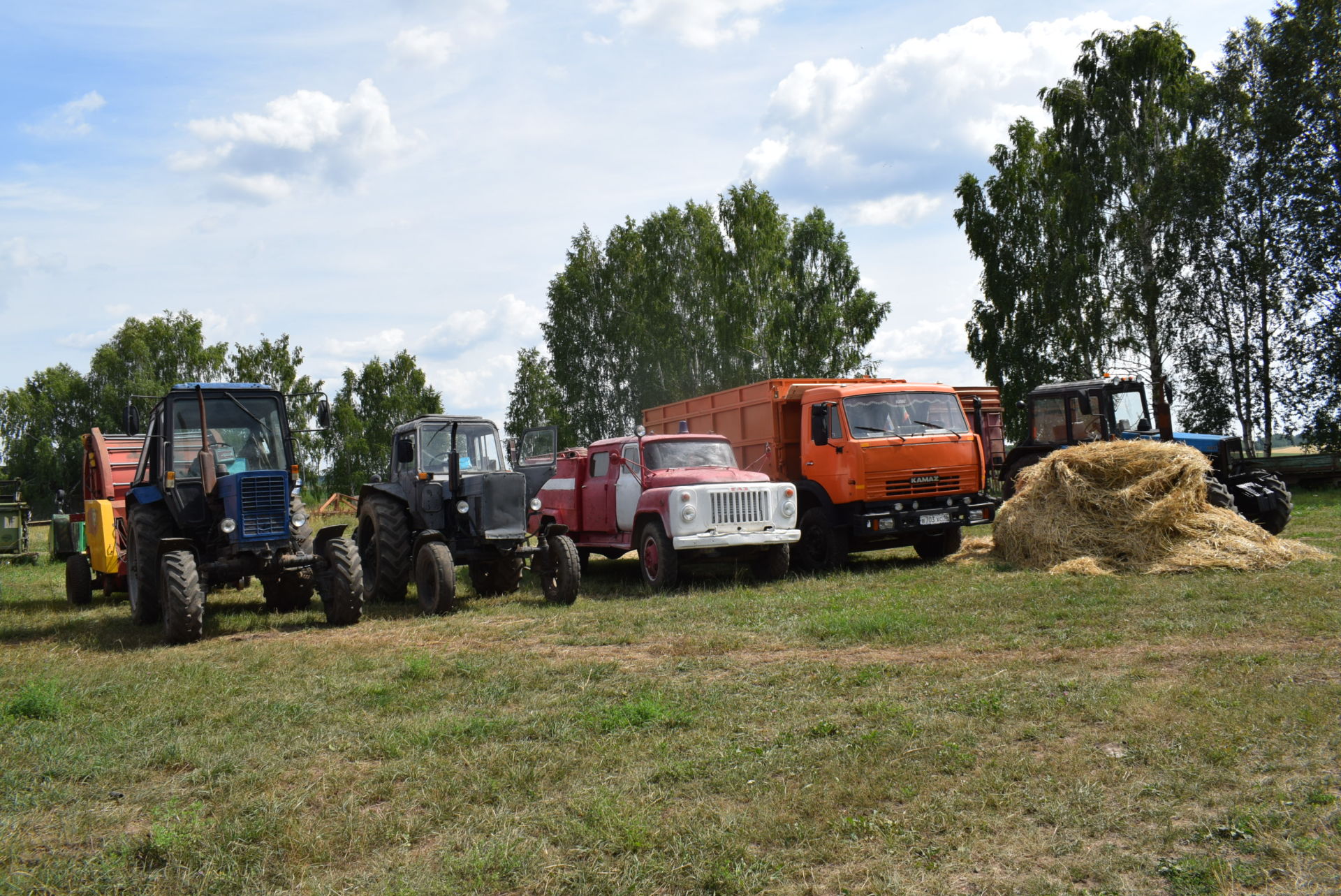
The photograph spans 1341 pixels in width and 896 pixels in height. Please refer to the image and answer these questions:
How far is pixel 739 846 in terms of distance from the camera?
3.89m

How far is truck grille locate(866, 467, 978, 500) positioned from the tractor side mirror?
924mm

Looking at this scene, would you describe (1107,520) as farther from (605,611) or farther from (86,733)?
(86,733)

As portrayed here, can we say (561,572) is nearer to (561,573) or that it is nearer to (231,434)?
(561,573)

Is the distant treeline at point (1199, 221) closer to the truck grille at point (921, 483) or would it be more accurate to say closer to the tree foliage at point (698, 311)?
the tree foliage at point (698, 311)

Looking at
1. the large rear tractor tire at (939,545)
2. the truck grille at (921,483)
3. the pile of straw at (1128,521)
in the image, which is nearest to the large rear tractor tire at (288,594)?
the truck grille at (921,483)

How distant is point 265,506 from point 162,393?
49.5 metres

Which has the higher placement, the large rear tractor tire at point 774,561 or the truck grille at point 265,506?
the truck grille at point 265,506

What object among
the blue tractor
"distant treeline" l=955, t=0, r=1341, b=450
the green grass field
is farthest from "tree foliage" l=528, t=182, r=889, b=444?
the green grass field

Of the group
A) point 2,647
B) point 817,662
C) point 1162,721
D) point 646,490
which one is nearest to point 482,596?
point 646,490

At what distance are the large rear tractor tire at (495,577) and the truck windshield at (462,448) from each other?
4.05 ft

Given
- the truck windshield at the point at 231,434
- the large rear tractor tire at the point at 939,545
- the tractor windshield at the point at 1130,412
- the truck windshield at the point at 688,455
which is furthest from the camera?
the tractor windshield at the point at 1130,412

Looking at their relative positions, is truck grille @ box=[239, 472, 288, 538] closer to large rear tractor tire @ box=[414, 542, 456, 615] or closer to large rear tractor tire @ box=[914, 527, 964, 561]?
large rear tractor tire @ box=[414, 542, 456, 615]

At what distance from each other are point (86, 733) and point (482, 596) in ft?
21.5

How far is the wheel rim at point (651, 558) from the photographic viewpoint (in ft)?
39.5
